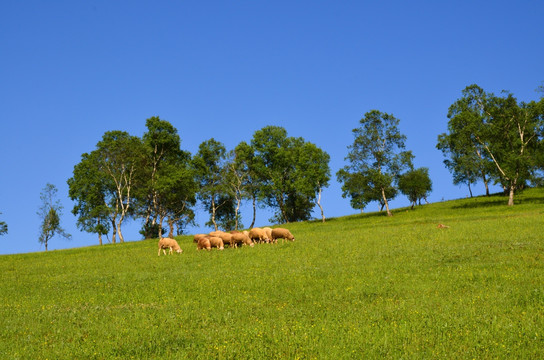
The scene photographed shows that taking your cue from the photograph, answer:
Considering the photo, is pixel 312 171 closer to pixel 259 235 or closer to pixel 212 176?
pixel 212 176

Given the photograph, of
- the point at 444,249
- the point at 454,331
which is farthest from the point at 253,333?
the point at 444,249

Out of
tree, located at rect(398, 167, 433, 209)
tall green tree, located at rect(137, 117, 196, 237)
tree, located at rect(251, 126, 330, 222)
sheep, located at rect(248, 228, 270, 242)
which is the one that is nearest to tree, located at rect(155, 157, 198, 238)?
tall green tree, located at rect(137, 117, 196, 237)

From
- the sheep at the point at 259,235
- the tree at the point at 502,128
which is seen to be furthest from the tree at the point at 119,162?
the tree at the point at 502,128

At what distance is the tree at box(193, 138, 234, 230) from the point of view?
85.1 meters

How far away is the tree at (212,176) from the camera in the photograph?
3351 inches

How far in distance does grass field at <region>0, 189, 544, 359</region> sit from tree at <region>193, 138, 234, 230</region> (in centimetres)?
5105

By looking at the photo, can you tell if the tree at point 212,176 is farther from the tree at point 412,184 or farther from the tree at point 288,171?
the tree at point 412,184

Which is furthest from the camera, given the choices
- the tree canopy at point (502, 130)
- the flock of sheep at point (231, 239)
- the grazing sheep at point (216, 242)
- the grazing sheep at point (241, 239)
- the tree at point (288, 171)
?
the tree at point (288, 171)

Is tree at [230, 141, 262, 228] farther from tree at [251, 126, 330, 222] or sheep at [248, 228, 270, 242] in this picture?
sheep at [248, 228, 270, 242]

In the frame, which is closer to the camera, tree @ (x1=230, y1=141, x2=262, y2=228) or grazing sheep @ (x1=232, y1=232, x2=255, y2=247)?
grazing sheep @ (x1=232, y1=232, x2=255, y2=247)

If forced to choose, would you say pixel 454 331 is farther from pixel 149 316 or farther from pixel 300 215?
pixel 300 215

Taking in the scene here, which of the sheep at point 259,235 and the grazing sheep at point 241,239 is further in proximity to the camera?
the sheep at point 259,235

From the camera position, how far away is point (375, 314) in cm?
1700

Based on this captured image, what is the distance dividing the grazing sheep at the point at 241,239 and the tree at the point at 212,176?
42381mm
